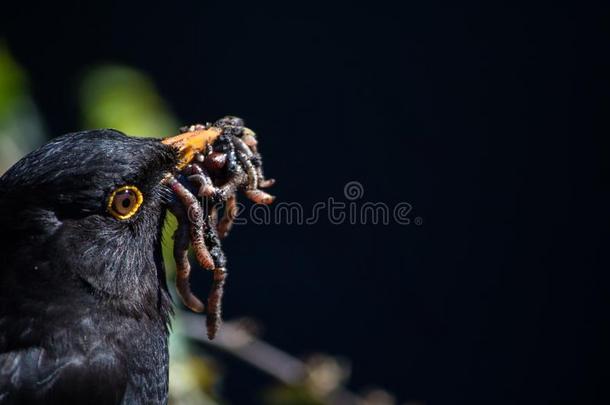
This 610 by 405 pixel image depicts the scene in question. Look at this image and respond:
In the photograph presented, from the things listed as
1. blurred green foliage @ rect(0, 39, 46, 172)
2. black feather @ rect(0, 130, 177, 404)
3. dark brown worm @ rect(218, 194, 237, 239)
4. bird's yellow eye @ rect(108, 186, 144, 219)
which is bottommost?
black feather @ rect(0, 130, 177, 404)

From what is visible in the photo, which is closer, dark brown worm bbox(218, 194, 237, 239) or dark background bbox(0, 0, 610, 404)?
dark brown worm bbox(218, 194, 237, 239)

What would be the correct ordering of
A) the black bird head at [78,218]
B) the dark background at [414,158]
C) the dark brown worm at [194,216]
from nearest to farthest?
1. the black bird head at [78,218]
2. the dark brown worm at [194,216]
3. the dark background at [414,158]

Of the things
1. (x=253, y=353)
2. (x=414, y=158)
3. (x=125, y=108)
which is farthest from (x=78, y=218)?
(x=414, y=158)

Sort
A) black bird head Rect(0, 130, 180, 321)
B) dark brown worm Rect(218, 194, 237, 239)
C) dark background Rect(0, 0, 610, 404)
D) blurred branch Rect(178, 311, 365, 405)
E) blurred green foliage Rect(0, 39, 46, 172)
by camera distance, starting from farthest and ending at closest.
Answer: dark background Rect(0, 0, 610, 404) → blurred branch Rect(178, 311, 365, 405) → blurred green foliage Rect(0, 39, 46, 172) → dark brown worm Rect(218, 194, 237, 239) → black bird head Rect(0, 130, 180, 321)

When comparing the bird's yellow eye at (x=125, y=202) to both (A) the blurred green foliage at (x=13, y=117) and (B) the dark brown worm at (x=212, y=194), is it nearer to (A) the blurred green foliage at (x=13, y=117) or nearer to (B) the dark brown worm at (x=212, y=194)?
(B) the dark brown worm at (x=212, y=194)

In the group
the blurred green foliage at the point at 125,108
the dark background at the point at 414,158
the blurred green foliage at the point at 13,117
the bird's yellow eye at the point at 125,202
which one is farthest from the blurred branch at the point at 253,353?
the dark background at the point at 414,158

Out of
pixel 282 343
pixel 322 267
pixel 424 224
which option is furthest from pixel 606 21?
pixel 282 343

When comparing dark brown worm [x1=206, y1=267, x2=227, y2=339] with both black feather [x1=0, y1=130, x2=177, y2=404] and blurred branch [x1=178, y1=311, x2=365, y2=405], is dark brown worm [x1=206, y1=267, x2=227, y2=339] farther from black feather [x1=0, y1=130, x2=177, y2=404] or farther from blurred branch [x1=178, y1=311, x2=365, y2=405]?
blurred branch [x1=178, y1=311, x2=365, y2=405]

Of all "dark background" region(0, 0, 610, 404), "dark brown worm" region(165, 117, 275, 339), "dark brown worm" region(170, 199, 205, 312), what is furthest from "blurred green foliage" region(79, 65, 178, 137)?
"dark background" region(0, 0, 610, 404)
